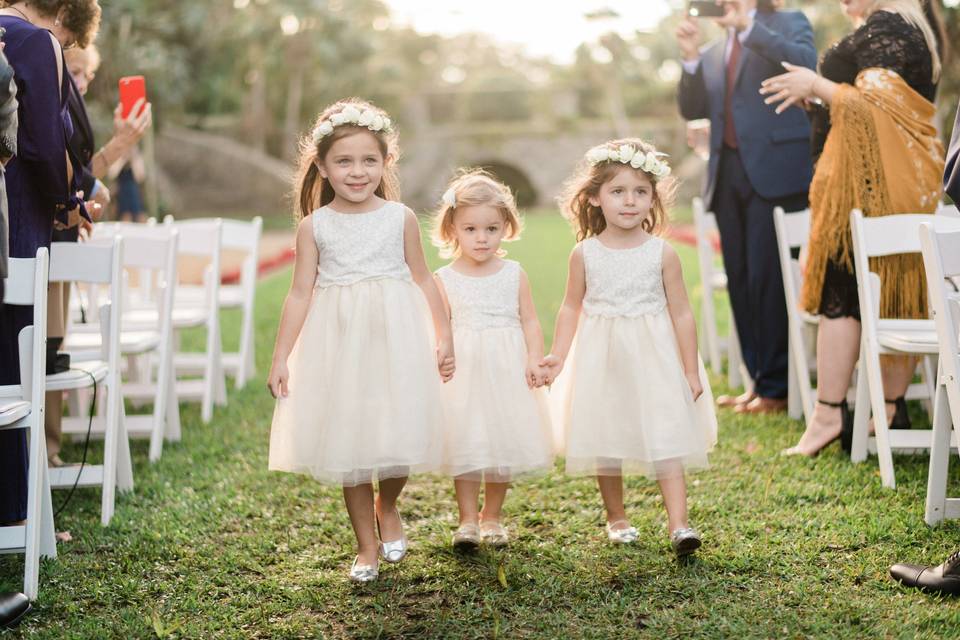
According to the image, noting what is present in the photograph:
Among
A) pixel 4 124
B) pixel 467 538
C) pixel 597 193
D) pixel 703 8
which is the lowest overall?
pixel 467 538

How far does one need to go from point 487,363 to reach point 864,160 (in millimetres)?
2260

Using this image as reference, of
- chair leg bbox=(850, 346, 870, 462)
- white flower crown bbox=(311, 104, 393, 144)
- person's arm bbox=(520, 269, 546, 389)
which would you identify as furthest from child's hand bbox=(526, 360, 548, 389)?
chair leg bbox=(850, 346, 870, 462)

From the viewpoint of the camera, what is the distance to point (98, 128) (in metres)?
19.5

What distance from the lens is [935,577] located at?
3.31 m

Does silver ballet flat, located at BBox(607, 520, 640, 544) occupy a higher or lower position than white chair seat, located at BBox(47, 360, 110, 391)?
lower

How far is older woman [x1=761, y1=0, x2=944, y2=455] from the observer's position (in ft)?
15.7

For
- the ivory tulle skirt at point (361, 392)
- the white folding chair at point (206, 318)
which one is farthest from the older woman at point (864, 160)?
the white folding chair at point (206, 318)

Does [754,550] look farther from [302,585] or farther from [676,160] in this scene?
[676,160]

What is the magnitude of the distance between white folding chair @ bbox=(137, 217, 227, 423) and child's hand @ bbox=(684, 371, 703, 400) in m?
3.50

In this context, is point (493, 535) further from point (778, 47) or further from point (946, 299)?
point (778, 47)

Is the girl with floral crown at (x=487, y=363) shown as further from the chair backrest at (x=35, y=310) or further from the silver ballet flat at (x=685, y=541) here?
the chair backrest at (x=35, y=310)

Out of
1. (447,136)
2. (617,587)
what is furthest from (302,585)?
(447,136)

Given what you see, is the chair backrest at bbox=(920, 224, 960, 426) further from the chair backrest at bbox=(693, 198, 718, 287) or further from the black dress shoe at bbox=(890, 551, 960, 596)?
the chair backrest at bbox=(693, 198, 718, 287)

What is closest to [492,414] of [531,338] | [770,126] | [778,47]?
[531,338]
